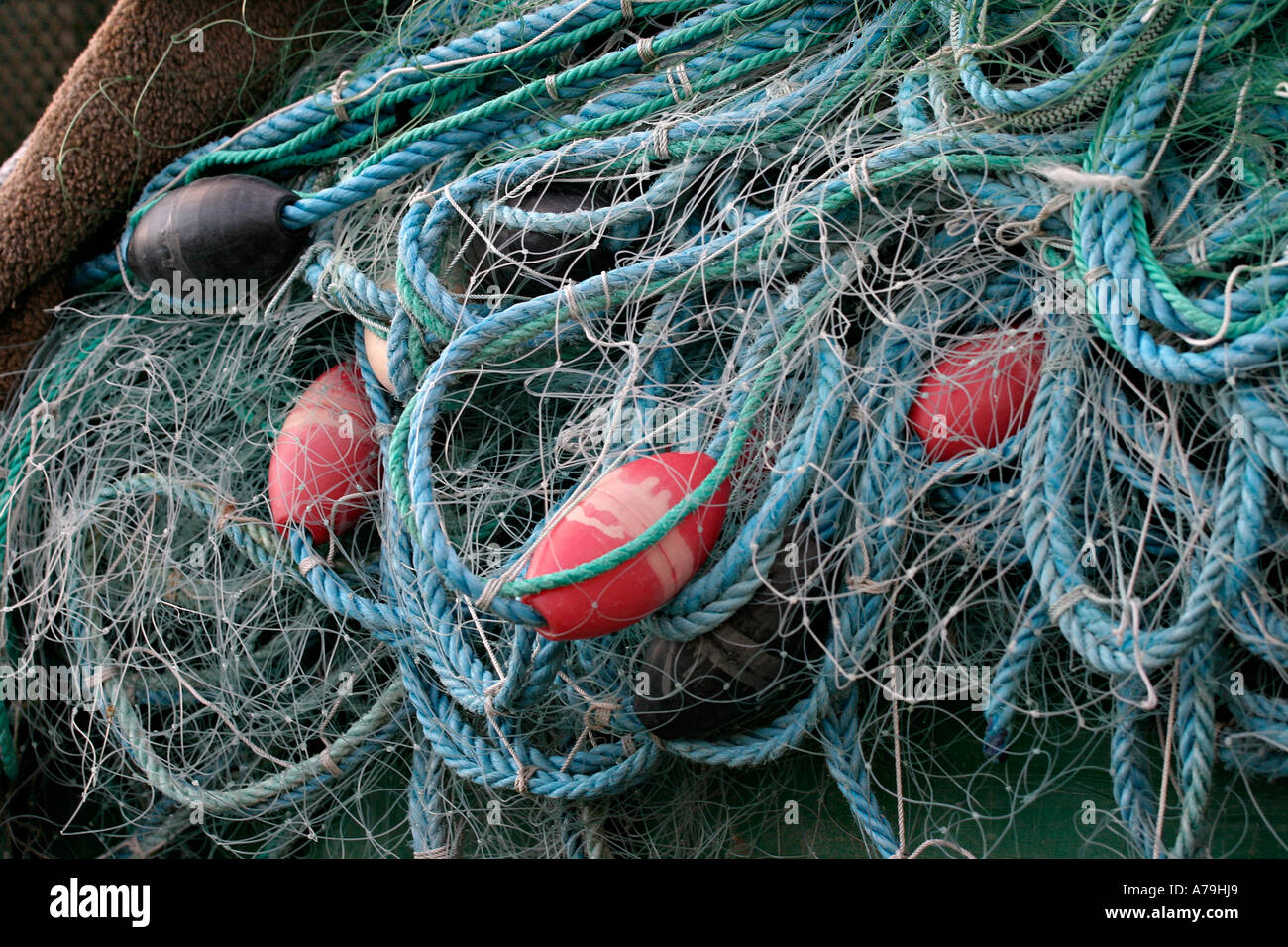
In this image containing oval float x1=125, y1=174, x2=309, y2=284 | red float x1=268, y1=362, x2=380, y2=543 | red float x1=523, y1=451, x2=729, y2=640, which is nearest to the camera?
red float x1=523, y1=451, x2=729, y2=640

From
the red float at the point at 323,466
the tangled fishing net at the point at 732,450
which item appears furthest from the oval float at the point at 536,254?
the red float at the point at 323,466

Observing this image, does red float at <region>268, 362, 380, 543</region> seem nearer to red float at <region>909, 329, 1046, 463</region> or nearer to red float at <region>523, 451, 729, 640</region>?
red float at <region>523, 451, 729, 640</region>

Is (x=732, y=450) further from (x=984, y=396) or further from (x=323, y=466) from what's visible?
(x=323, y=466)

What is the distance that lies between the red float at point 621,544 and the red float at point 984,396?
1.14ft

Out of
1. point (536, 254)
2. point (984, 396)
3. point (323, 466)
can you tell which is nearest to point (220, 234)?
point (323, 466)

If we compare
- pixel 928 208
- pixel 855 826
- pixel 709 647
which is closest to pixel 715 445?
A: pixel 709 647

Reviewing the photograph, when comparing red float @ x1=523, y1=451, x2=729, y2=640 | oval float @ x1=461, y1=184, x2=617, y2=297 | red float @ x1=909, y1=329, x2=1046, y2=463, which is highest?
oval float @ x1=461, y1=184, x2=617, y2=297

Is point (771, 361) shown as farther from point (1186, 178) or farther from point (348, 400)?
point (348, 400)

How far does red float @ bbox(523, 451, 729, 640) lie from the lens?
155 cm

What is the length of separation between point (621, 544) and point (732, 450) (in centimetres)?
23

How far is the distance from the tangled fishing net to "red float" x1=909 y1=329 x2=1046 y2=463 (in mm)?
14

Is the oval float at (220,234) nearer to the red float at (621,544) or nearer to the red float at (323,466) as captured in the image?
the red float at (323,466)

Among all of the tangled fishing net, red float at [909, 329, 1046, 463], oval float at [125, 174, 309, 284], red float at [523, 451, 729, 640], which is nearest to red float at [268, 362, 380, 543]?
the tangled fishing net

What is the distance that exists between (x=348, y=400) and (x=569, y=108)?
2.22 feet
